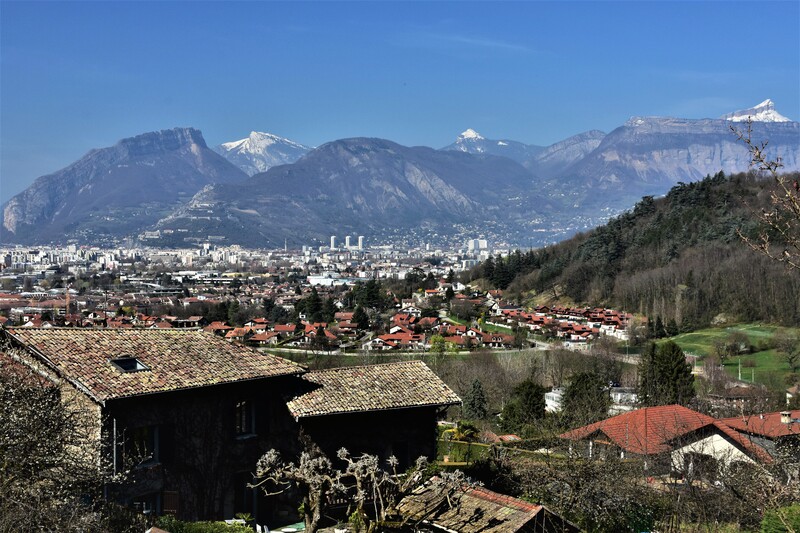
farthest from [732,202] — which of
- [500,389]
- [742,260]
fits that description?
[500,389]

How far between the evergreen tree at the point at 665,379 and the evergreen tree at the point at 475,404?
15.2 ft

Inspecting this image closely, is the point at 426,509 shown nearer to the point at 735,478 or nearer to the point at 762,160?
the point at 735,478

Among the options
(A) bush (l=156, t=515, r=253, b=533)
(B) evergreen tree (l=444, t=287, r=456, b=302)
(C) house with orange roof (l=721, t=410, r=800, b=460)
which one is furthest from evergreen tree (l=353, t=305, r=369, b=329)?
(A) bush (l=156, t=515, r=253, b=533)

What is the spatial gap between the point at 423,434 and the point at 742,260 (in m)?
48.0

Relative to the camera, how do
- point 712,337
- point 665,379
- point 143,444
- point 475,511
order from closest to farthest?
1. point 475,511
2. point 143,444
3. point 665,379
4. point 712,337

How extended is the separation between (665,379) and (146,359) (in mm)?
20552

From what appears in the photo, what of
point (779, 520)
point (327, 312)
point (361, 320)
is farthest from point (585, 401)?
point (327, 312)

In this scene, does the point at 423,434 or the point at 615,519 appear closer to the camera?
the point at 615,519

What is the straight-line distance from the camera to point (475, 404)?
28.8 metres

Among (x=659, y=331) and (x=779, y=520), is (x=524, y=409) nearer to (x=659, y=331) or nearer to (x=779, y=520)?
(x=779, y=520)

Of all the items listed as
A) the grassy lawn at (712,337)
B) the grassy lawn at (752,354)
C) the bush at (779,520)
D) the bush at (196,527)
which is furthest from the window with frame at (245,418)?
the grassy lawn at (712,337)

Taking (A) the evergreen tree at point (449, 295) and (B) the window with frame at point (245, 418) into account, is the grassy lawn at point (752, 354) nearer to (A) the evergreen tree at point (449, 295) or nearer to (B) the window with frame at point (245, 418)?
(A) the evergreen tree at point (449, 295)

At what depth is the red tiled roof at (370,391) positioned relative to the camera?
13219 mm

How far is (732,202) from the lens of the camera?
71.6m
